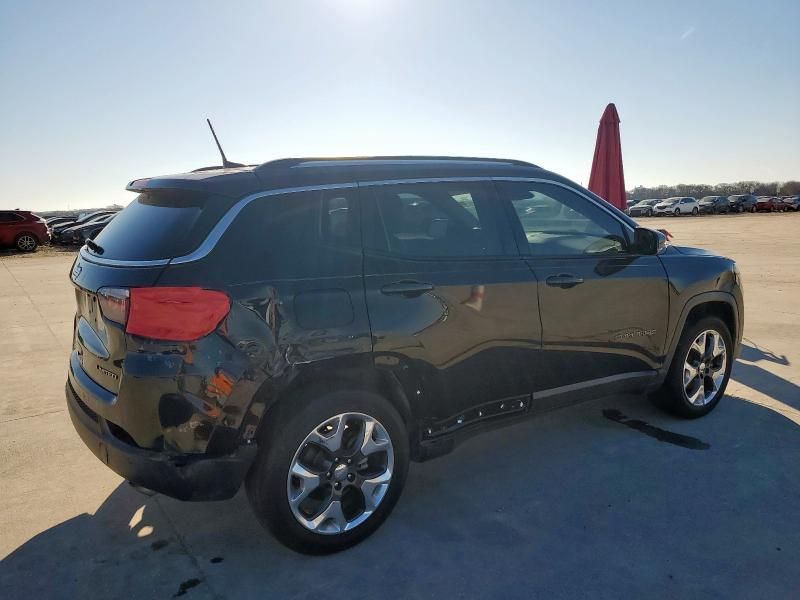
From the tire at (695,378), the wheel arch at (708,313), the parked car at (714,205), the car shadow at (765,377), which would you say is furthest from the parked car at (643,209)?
the tire at (695,378)

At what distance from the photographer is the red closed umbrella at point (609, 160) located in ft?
26.1

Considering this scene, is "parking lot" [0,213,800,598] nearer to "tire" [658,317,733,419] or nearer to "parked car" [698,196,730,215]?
"tire" [658,317,733,419]

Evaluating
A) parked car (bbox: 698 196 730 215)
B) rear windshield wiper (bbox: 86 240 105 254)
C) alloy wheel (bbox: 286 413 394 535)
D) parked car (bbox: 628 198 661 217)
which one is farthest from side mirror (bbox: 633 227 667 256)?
parked car (bbox: 698 196 730 215)

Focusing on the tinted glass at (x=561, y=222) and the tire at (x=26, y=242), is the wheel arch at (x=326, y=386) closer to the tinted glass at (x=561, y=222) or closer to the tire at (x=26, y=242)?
the tinted glass at (x=561, y=222)

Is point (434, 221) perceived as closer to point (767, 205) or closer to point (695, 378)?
point (695, 378)

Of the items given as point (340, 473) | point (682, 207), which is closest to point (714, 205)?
point (682, 207)

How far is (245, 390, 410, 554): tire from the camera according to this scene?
8.61 feet

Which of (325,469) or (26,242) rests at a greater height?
(325,469)

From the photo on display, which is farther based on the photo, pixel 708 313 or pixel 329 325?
pixel 708 313

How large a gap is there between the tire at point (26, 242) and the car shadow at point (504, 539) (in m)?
24.5

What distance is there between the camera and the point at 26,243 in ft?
78.5

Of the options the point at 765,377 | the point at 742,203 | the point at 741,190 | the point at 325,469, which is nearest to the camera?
the point at 325,469

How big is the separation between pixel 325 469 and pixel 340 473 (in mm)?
81

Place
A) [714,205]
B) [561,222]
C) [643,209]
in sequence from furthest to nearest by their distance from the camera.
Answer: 1. [643,209]
2. [714,205]
3. [561,222]
